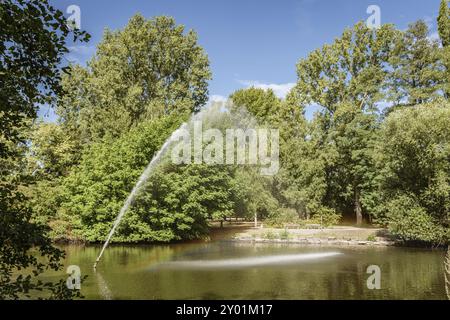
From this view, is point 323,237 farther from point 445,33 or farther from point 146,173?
point 445,33

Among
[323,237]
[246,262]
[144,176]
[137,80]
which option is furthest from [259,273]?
[137,80]

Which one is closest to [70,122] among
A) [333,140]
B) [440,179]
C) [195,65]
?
[195,65]

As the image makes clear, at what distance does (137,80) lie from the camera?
55562 millimetres

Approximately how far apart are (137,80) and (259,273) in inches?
1562

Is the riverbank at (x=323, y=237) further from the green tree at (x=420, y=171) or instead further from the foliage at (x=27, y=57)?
the foliage at (x=27, y=57)

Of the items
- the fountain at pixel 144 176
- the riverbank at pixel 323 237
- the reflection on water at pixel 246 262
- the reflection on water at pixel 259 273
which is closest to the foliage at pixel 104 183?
the fountain at pixel 144 176

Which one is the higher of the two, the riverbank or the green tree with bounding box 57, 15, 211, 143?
the green tree with bounding box 57, 15, 211, 143

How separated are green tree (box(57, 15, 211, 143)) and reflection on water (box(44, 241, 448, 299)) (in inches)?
914

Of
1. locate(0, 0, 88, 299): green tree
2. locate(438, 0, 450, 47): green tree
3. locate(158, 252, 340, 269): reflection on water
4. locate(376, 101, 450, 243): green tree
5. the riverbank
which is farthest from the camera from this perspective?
locate(438, 0, 450, 47): green tree

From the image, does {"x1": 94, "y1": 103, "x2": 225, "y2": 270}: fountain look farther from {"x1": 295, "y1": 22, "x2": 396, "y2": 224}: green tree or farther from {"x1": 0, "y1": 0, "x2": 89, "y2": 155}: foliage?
{"x1": 0, "y1": 0, "x2": 89, "y2": 155}: foliage

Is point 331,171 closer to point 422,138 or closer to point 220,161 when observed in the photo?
point 220,161

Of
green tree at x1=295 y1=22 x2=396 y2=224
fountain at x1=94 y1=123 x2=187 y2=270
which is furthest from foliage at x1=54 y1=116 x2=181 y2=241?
green tree at x1=295 y1=22 x2=396 y2=224

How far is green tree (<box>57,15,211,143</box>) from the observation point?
52625 mm
